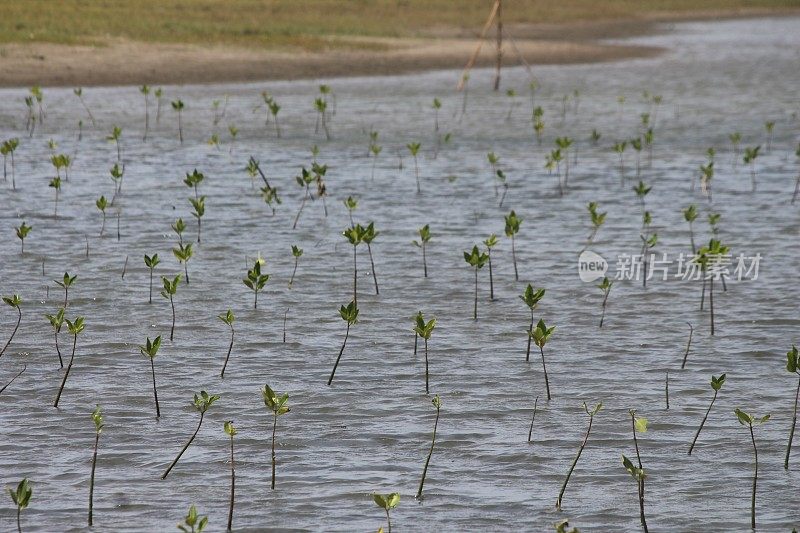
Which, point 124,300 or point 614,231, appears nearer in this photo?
point 124,300

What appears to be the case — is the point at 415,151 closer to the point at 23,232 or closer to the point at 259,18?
the point at 23,232

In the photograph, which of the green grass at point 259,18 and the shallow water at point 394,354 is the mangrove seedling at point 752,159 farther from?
the green grass at point 259,18

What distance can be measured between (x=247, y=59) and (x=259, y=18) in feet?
32.6

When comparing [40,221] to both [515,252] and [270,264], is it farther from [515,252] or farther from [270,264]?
[515,252]

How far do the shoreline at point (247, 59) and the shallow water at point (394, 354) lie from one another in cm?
835

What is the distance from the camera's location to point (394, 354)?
23.9 ft

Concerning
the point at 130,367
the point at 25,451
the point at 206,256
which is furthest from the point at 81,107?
the point at 25,451

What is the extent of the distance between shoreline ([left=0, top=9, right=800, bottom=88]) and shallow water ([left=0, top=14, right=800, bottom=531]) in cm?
835

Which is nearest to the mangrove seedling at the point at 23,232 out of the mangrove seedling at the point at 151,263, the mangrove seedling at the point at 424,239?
the mangrove seedling at the point at 151,263

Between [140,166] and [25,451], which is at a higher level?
[140,166]

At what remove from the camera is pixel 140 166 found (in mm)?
14391

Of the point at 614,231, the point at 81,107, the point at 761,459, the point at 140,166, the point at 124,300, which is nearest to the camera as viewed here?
the point at 761,459

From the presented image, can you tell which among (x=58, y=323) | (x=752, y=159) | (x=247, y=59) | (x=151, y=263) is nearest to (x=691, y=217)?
(x=151, y=263)

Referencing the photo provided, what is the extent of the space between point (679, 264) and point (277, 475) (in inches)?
199
